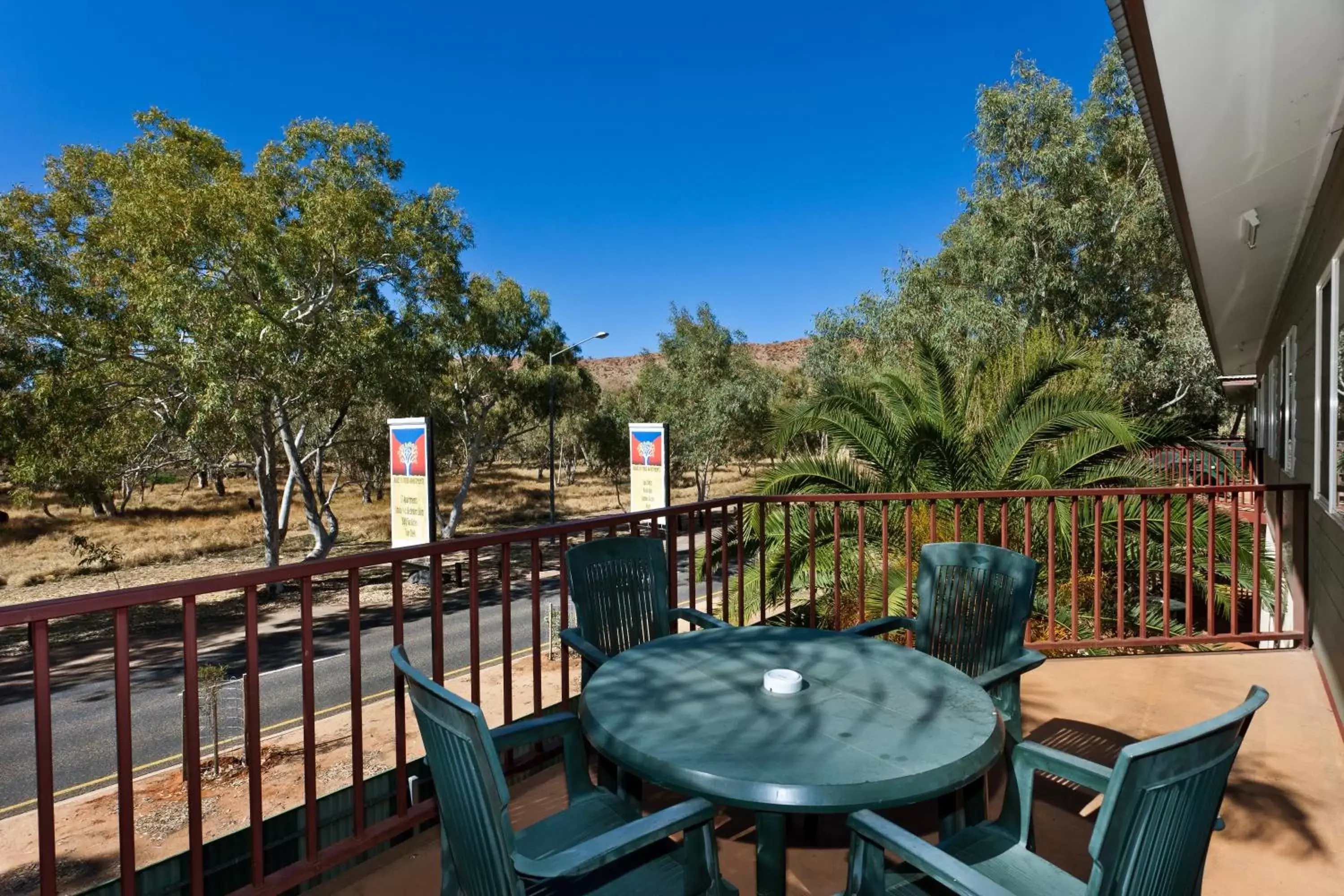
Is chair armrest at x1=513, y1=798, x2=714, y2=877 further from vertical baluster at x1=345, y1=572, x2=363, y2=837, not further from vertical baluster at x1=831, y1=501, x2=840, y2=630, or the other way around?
vertical baluster at x1=831, y1=501, x2=840, y2=630

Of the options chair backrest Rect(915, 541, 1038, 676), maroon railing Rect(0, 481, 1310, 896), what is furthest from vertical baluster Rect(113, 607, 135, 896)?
chair backrest Rect(915, 541, 1038, 676)

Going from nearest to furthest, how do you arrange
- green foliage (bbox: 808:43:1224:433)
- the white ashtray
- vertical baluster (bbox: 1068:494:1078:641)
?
the white ashtray < vertical baluster (bbox: 1068:494:1078:641) < green foliage (bbox: 808:43:1224:433)

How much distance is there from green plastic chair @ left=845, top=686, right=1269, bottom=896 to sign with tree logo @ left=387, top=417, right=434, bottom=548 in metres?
10.7

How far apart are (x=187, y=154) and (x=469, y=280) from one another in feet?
22.9

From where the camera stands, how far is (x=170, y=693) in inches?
452

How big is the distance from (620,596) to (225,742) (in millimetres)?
9895

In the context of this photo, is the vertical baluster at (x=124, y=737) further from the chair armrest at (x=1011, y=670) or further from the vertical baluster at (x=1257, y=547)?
the vertical baluster at (x=1257, y=547)

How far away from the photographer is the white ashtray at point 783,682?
1.74 metres

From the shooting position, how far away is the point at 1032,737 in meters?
2.82

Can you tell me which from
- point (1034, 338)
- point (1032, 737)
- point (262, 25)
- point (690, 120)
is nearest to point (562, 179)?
point (690, 120)

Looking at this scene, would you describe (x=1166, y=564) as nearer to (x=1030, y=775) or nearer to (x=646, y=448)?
(x=1030, y=775)

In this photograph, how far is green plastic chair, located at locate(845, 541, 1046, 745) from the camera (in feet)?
7.63

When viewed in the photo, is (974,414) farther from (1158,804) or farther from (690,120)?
(690,120)

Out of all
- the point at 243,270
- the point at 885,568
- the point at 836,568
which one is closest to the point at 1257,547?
the point at 885,568
